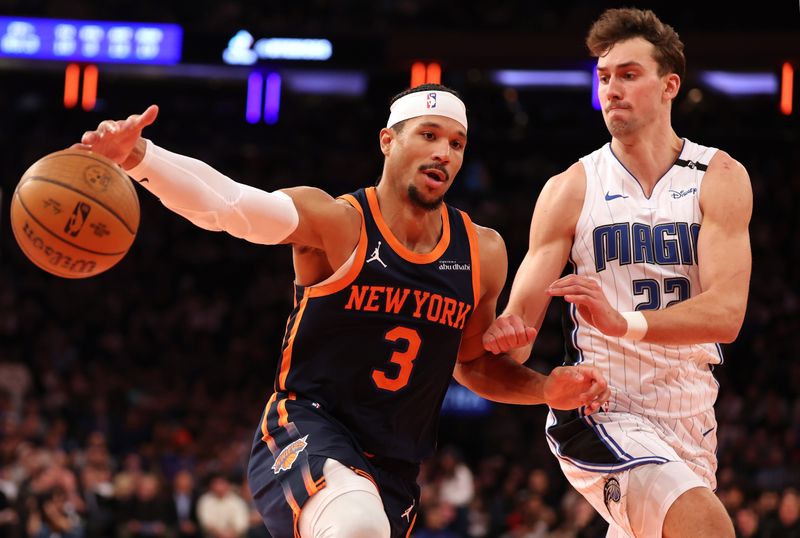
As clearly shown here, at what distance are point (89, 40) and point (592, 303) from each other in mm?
12131

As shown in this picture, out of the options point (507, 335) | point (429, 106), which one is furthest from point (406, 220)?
point (507, 335)

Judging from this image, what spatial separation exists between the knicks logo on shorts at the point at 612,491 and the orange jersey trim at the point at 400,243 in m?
1.26

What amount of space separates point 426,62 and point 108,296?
799cm

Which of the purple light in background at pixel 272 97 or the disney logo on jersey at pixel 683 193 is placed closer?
the disney logo on jersey at pixel 683 193

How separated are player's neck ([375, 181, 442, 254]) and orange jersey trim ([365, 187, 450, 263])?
0.10 ft

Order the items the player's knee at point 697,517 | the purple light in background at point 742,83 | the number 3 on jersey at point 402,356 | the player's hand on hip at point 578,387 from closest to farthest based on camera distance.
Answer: the player's knee at point 697,517 → the player's hand on hip at point 578,387 → the number 3 on jersey at point 402,356 → the purple light in background at point 742,83

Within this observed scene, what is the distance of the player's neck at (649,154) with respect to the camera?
5.00m

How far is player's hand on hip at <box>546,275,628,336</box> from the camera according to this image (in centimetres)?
432

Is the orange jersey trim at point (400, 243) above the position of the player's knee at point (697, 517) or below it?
above

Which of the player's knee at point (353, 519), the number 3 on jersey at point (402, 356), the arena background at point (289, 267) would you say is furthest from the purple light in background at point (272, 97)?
the player's knee at point (353, 519)

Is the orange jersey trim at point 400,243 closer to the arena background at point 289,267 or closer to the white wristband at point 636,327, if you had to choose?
the white wristband at point 636,327

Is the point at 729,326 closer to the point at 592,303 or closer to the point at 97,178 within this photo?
the point at 592,303

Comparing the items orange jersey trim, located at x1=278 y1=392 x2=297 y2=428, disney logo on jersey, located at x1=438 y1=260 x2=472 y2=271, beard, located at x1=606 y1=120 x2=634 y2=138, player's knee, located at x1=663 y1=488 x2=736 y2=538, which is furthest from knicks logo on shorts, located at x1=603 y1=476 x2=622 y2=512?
beard, located at x1=606 y1=120 x2=634 y2=138

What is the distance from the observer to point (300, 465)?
4.43 m
